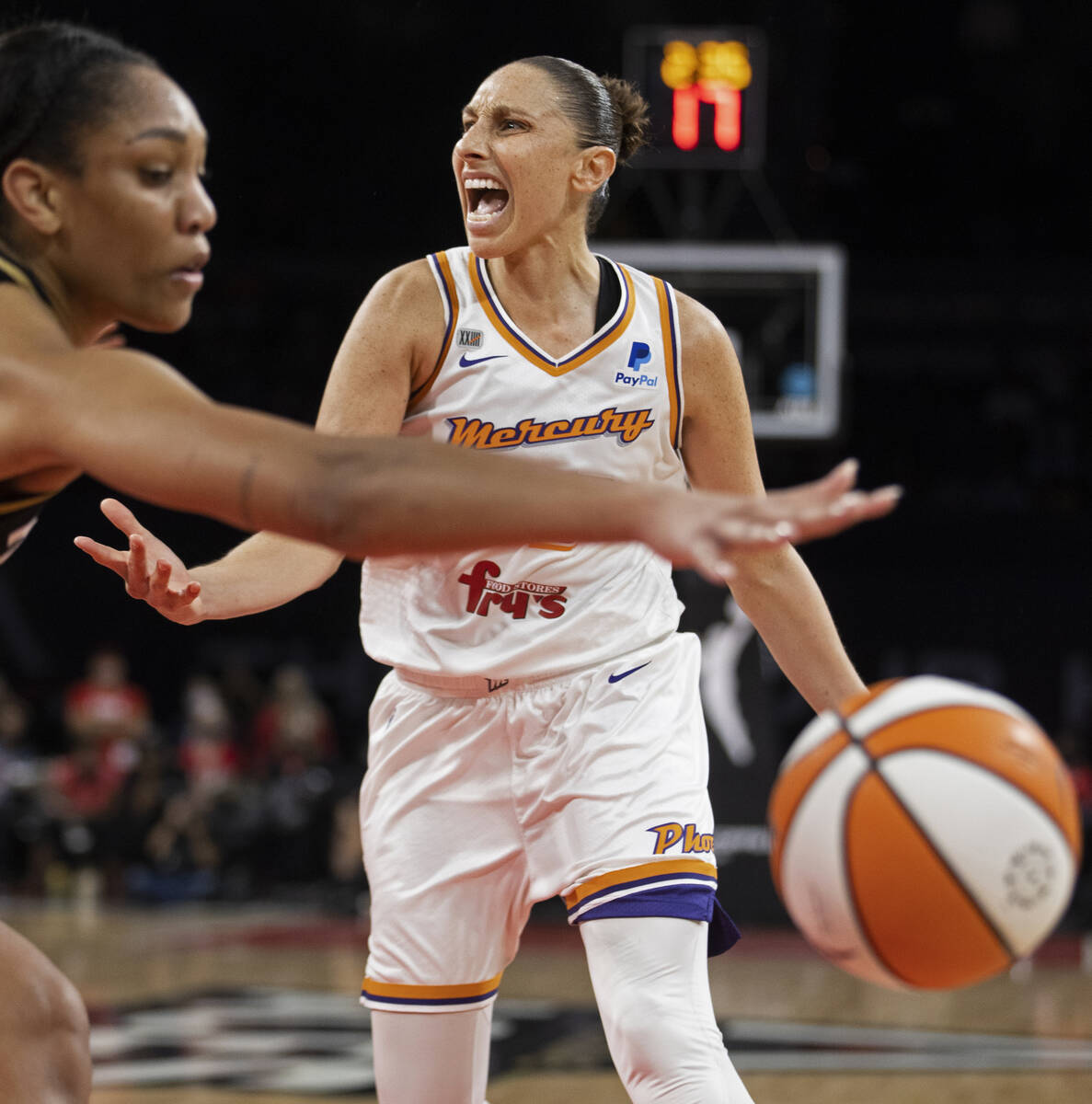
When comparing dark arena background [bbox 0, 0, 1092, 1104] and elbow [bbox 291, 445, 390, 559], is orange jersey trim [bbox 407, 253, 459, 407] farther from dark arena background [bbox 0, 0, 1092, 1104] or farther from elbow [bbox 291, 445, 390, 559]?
dark arena background [bbox 0, 0, 1092, 1104]

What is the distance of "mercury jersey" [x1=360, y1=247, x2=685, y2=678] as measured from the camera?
126 inches

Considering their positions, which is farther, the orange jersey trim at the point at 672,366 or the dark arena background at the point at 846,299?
the dark arena background at the point at 846,299

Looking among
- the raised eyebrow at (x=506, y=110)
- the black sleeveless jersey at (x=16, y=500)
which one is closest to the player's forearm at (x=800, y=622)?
the raised eyebrow at (x=506, y=110)

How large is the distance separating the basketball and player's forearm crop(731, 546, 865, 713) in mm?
420

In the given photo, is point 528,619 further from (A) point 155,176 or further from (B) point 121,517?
(A) point 155,176

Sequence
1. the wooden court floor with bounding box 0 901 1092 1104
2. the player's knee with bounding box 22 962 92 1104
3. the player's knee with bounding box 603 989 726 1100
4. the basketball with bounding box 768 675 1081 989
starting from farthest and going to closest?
the wooden court floor with bounding box 0 901 1092 1104 → the player's knee with bounding box 603 989 726 1100 → the basketball with bounding box 768 675 1081 989 → the player's knee with bounding box 22 962 92 1104

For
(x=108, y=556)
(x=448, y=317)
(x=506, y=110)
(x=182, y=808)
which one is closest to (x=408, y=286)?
(x=448, y=317)

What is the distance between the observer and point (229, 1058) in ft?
20.3

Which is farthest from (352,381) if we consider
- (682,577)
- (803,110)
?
(803,110)

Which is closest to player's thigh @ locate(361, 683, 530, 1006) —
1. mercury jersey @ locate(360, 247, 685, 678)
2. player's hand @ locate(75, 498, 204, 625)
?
mercury jersey @ locate(360, 247, 685, 678)

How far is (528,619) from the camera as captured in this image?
3209 millimetres

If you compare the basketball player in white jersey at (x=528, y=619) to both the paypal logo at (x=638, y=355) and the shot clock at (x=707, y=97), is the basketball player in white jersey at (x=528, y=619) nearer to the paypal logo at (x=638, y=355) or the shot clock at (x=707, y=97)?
the paypal logo at (x=638, y=355)

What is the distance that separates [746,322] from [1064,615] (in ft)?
27.4

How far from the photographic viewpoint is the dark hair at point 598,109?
3348 millimetres
